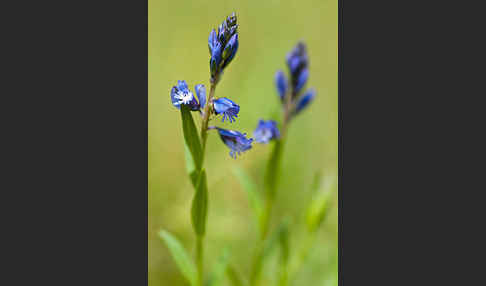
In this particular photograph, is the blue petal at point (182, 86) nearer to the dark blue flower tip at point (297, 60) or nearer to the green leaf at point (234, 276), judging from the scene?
the dark blue flower tip at point (297, 60)

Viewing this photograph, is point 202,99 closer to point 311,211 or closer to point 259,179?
point 311,211

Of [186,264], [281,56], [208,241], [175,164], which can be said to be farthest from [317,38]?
[186,264]

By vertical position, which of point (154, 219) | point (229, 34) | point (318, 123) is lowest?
point (154, 219)

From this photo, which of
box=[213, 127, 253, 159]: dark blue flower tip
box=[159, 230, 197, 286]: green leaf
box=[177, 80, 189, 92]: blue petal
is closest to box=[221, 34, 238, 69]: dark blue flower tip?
box=[177, 80, 189, 92]: blue petal

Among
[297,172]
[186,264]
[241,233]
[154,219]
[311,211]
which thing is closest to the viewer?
[186,264]

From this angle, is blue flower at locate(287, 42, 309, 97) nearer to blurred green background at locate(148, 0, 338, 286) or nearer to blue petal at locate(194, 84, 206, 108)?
blue petal at locate(194, 84, 206, 108)
